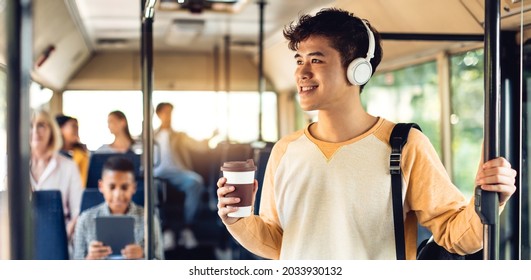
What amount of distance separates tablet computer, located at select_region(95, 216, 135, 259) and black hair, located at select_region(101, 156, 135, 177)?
1.44 ft

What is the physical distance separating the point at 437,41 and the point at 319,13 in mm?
501

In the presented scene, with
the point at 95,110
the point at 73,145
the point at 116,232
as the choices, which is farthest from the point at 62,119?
the point at 116,232

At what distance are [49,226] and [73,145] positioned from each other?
86cm

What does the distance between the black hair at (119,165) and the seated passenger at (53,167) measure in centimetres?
17

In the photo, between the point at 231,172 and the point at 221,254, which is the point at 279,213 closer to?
the point at 231,172

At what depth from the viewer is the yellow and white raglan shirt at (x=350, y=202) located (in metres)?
1.88

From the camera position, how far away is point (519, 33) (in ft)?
7.06

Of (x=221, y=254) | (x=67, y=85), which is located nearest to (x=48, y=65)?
(x=67, y=85)

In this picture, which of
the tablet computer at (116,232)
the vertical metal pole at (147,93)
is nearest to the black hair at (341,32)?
the vertical metal pole at (147,93)

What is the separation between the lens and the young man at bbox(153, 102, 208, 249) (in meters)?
5.42

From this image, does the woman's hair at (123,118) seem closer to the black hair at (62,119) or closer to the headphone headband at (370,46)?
the black hair at (62,119)

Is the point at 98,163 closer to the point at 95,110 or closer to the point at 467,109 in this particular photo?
the point at 95,110

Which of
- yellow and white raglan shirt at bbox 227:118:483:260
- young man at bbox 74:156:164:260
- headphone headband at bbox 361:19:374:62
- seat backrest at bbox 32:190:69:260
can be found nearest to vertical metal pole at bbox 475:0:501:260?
yellow and white raglan shirt at bbox 227:118:483:260

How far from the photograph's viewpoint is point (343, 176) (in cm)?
196
